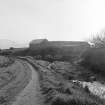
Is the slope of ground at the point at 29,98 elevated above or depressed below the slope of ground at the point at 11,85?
above

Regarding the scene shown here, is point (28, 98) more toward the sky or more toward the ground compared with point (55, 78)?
more toward the sky

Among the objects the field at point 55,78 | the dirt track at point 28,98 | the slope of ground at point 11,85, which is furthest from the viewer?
the slope of ground at point 11,85

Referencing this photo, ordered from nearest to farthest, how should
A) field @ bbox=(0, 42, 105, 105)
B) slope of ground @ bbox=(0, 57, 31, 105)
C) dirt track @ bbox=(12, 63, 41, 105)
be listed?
dirt track @ bbox=(12, 63, 41, 105) < field @ bbox=(0, 42, 105, 105) < slope of ground @ bbox=(0, 57, 31, 105)

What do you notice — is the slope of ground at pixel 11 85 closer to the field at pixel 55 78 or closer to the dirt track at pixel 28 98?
the field at pixel 55 78

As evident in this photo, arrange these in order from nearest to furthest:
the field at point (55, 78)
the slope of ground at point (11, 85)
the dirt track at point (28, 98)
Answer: the dirt track at point (28, 98) → the field at point (55, 78) → the slope of ground at point (11, 85)

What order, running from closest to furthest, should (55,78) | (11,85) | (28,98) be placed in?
(28,98) → (11,85) → (55,78)

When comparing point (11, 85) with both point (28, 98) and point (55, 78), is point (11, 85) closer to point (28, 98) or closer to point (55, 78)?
point (28, 98)

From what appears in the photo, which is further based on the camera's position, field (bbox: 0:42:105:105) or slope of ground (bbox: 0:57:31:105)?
slope of ground (bbox: 0:57:31:105)

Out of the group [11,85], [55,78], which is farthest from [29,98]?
[55,78]

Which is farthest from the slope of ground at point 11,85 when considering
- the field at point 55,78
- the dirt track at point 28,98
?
the dirt track at point 28,98

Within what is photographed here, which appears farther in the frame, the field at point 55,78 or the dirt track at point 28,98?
the field at point 55,78

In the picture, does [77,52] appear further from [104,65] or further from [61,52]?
[104,65]

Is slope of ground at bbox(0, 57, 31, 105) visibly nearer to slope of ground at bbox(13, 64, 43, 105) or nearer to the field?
the field

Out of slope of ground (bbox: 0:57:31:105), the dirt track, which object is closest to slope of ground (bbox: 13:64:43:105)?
the dirt track
